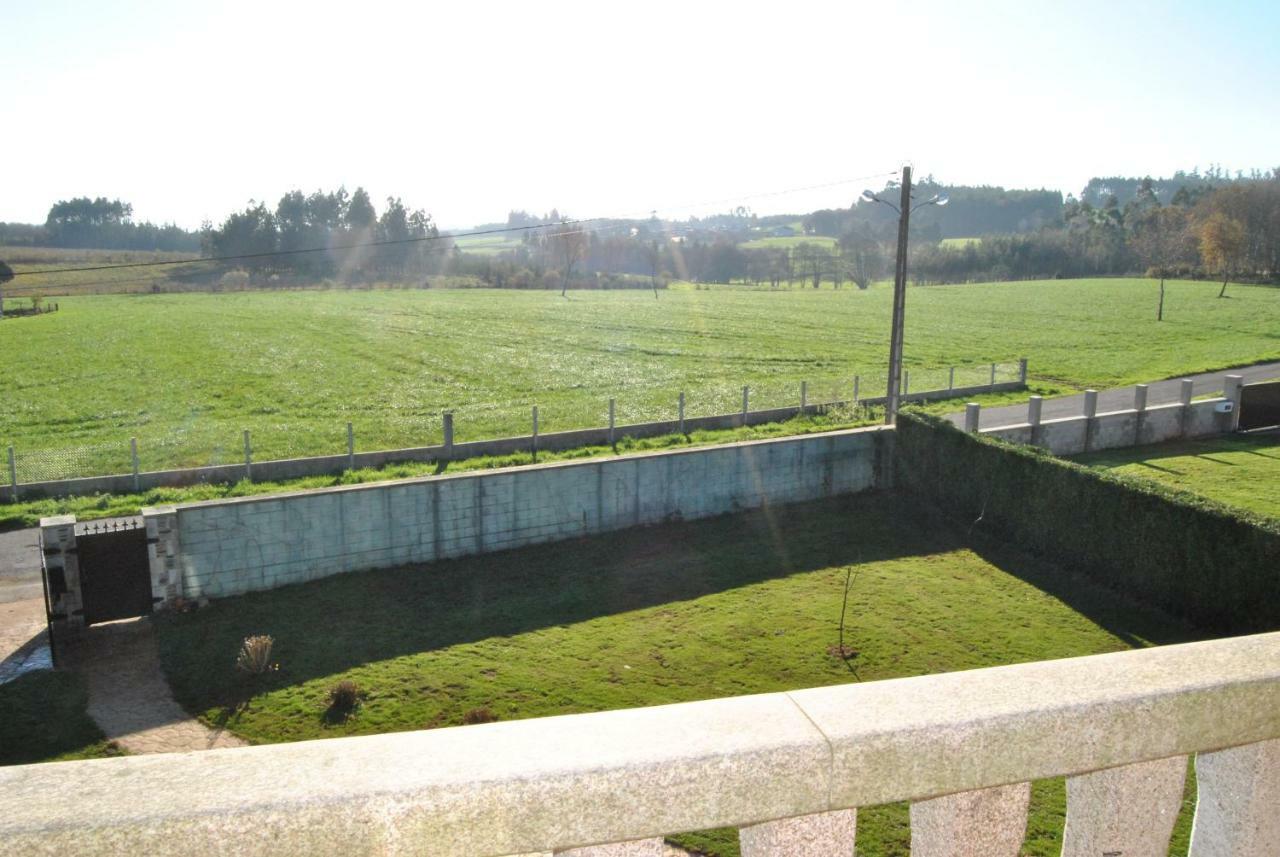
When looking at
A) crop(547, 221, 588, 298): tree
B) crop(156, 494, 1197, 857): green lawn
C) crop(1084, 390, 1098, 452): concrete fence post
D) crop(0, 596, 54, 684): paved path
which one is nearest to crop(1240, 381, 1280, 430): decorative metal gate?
crop(1084, 390, 1098, 452): concrete fence post

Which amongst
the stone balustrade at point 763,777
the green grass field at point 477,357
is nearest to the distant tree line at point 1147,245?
the green grass field at point 477,357

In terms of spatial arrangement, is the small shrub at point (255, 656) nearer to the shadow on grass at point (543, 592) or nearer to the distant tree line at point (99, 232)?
the shadow on grass at point (543, 592)

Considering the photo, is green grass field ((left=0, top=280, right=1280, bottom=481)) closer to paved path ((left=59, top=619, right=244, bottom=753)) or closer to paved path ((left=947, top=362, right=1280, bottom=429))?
paved path ((left=947, top=362, right=1280, bottom=429))

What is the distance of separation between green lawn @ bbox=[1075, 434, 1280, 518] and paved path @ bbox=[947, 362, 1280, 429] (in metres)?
4.50

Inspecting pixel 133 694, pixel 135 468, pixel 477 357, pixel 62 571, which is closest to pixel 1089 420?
pixel 133 694

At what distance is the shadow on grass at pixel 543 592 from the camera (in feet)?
49.7

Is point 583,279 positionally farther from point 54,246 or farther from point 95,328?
point 54,246

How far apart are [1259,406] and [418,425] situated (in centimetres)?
2608

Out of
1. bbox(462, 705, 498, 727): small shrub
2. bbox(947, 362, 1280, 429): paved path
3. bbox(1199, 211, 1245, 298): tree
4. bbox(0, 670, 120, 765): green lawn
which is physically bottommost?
bbox(0, 670, 120, 765): green lawn

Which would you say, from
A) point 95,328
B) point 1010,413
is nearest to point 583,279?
point 95,328

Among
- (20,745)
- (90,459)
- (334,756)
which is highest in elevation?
(334,756)

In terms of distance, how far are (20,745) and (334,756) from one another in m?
13.4

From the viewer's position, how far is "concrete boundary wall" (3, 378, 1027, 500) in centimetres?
2305

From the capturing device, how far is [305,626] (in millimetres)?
16141
